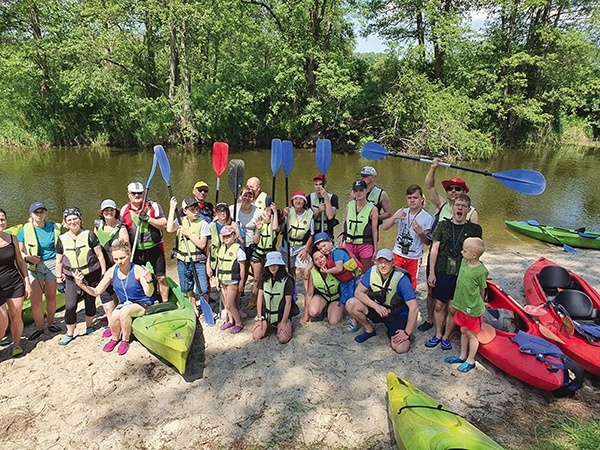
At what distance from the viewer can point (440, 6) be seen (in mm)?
17562

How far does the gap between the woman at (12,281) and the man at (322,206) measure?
9.19ft

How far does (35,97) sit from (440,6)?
697 inches

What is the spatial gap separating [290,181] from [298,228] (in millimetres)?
8595

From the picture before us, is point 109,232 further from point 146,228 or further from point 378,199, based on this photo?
point 378,199

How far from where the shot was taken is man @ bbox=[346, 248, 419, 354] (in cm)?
352

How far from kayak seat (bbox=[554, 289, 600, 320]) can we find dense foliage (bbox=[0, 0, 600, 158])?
1253 centimetres

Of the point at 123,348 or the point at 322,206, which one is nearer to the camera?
the point at 123,348

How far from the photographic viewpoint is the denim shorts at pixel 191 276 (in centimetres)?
414

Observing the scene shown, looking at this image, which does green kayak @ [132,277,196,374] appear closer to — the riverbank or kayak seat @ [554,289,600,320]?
the riverbank

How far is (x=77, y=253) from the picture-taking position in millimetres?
3686

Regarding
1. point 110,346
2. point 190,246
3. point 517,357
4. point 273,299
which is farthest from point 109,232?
point 517,357

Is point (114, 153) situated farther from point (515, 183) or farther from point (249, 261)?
point (515, 183)

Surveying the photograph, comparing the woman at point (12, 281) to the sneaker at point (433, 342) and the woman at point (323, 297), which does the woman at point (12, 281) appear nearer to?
the woman at point (323, 297)

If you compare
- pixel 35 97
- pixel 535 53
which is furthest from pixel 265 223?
pixel 535 53
